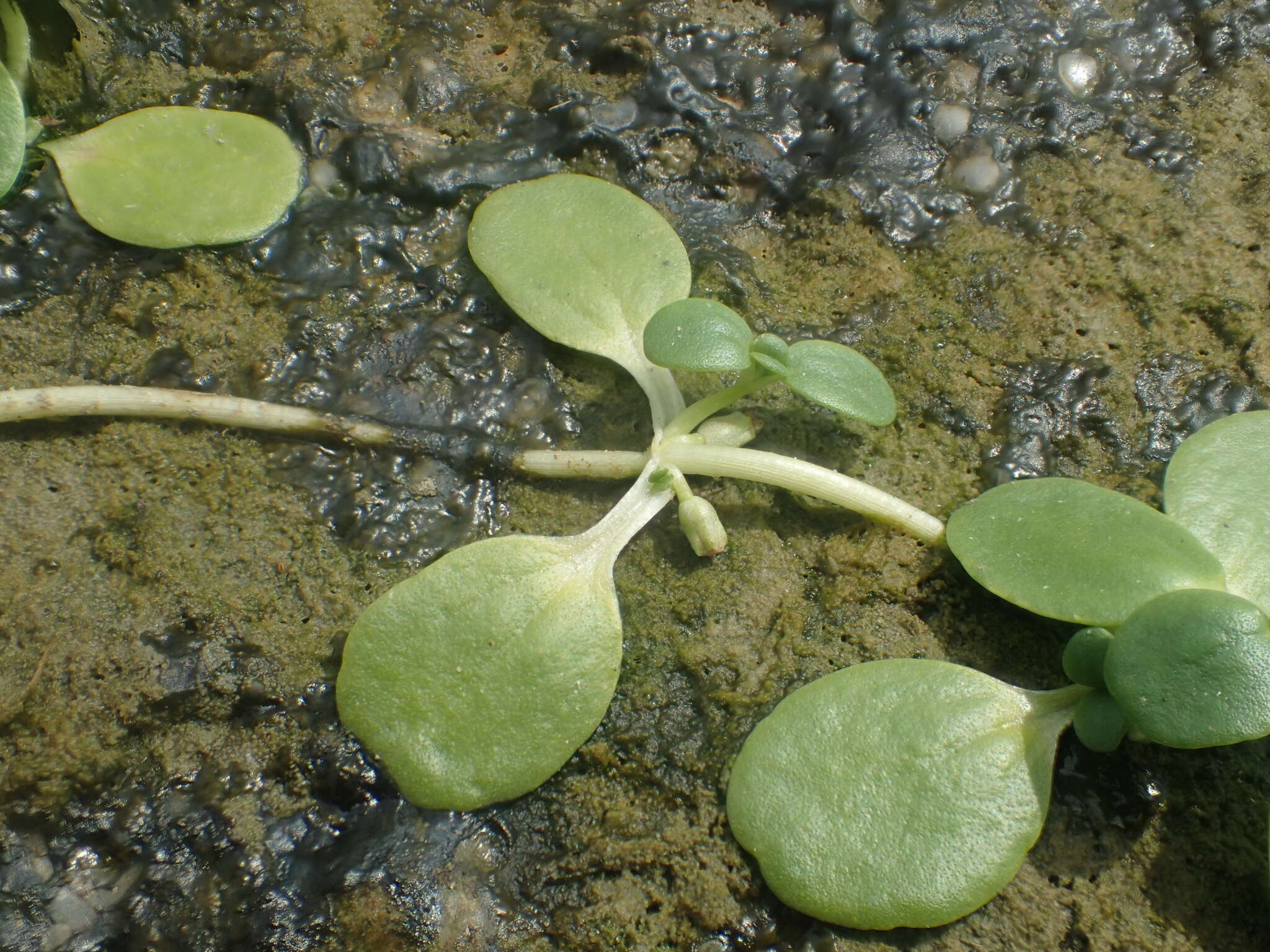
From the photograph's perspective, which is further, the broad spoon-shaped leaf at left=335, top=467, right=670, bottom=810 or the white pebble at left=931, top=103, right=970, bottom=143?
the white pebble at left=931, top=103, right=970, bottom=143

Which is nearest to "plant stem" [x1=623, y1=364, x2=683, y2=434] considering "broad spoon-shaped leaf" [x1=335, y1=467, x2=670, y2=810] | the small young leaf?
"broad spoon-shaped leaf" [x1=335, y1=467, x2=670, y2=810]

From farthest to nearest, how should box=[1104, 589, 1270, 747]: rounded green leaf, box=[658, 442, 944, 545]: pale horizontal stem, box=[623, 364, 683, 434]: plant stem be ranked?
A: box=[623, 364, 683, 434]: plant stem → box=[658, 442, 944, 545]: pale horizontal stem → box=[1104, 589, 1270, 747]: rounded green leaf

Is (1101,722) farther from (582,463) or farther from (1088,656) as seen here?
(582,463)

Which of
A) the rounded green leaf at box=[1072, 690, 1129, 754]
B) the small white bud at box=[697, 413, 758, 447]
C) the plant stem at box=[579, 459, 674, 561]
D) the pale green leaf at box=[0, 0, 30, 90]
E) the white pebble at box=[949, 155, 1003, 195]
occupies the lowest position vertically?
the plant stem at box=[579, 459, 674, 561]

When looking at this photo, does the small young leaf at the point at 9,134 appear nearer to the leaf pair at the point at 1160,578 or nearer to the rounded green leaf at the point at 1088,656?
the leaf pair at the point at 1160,578

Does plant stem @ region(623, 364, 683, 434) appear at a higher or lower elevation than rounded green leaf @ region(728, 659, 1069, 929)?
higher

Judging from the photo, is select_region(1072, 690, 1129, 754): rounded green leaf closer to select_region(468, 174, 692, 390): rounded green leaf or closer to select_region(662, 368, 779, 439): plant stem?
select_region(662, 368, 779, 439): plant stem

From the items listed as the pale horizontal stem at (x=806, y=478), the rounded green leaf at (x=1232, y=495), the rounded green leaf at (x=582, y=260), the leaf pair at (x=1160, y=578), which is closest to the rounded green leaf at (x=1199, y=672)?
the leaf pair at (x=1160, y=578)
